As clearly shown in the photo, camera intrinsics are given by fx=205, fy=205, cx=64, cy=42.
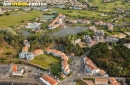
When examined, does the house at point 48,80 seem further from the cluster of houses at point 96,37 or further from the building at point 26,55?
the cluster of houses at point 96,37

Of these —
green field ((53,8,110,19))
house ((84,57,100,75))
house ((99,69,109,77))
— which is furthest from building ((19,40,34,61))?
green field ((53,8,110,19))

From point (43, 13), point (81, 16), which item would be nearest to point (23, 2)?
point (43, 13)

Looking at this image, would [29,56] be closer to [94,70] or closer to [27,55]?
[27,55]

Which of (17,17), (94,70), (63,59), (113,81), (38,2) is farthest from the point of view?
(38,2)

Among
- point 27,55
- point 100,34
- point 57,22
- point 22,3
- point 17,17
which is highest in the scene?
point 22,3

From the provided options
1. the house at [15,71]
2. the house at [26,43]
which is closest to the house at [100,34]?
the house at [26,43]

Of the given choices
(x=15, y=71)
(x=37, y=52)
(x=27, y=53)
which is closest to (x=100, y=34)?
(x=37, y=52)

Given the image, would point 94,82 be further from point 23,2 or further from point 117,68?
point 23,2
